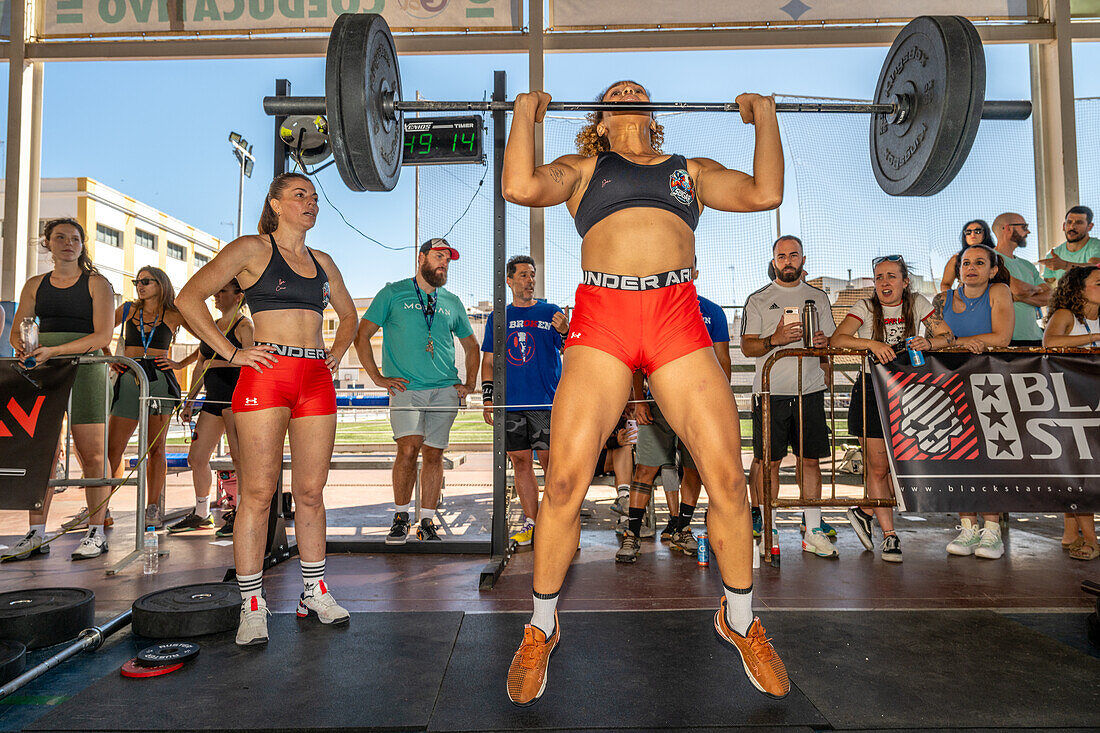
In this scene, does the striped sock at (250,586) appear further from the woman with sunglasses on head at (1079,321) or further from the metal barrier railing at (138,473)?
the woman with sunglasses on head at (1079,321)

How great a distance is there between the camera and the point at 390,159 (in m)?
2.61

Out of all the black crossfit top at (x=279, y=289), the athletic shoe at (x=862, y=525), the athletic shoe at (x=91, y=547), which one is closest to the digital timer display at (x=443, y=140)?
the black crossfit top at (x=279, y=289)

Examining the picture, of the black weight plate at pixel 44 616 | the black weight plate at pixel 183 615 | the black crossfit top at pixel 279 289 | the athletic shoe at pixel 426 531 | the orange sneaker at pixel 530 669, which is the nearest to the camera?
the orange sneaker at pixel 530 669

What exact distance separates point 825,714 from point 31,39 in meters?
8.30

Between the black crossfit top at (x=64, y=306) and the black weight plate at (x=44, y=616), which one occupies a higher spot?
the black crossfit top at (x=64, y=306)

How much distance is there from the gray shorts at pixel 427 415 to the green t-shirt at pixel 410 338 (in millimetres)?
50

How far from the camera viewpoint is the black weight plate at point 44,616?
216 centimetres

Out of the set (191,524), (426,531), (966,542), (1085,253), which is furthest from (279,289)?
(1085,253)

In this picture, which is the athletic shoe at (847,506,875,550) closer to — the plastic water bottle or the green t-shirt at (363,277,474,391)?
the green t-shirt at (363,277,474,391)

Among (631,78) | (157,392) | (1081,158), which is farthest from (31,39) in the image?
A: (1081,158)

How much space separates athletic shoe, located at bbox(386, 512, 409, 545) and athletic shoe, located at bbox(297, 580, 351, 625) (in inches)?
46.5

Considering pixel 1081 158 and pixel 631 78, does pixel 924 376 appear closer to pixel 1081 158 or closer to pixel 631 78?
pixel 631 78

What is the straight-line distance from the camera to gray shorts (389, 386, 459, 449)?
3.84 m

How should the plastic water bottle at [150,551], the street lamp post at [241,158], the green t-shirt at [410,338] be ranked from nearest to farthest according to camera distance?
1. the plastic water bottle at [150,551]
2. the green t-shirt at [410,338]
3. the street lamp post at [241,158]
